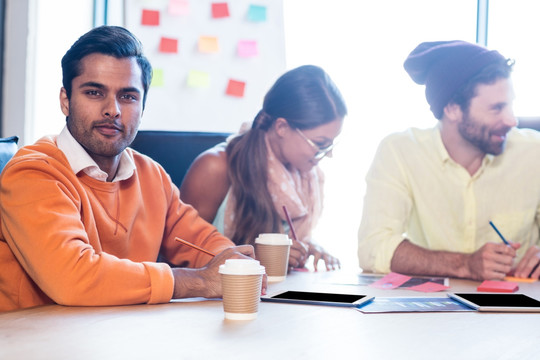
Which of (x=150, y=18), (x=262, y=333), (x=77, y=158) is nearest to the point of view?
(x=262, y=333)

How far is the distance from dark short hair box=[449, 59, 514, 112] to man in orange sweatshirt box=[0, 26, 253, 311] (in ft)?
3.53

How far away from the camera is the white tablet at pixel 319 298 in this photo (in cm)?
122

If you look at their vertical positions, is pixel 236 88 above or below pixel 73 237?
above

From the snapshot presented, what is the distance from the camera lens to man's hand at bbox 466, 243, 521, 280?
1.63 metres

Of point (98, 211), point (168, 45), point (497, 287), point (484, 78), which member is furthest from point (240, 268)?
point (168, 45)

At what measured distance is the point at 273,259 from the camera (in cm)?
157

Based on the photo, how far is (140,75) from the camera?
1.56 metres

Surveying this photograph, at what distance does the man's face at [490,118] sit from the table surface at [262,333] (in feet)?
3.49

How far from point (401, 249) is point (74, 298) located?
1.02 metres

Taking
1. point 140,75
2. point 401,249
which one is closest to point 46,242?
point 140,75

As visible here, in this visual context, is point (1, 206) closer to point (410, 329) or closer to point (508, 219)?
point (410, 329)

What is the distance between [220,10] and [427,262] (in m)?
2.23

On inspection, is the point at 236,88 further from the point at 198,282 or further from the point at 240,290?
the point at 240,290

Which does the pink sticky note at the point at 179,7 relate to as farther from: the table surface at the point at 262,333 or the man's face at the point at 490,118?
the table surface at the point at 262,333
